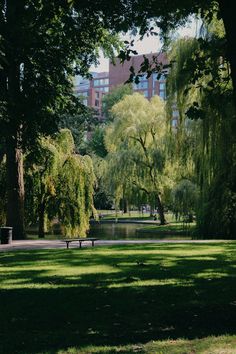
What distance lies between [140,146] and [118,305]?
1244 inches

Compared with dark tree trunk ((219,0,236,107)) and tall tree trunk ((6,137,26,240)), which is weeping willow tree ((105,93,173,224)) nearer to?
tall tree trunk ((6,137,26,240))

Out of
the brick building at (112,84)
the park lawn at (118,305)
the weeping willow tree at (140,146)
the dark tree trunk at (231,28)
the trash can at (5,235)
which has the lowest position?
the park lawn at (118,305)

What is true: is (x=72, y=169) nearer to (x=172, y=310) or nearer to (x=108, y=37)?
(x=108, y=37)

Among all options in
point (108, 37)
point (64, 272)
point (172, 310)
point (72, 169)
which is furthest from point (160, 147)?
point (172, 310)

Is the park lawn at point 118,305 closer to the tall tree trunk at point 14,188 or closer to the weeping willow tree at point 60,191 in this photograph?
the tall tree trunk at point 14,188

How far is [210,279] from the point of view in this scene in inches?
351

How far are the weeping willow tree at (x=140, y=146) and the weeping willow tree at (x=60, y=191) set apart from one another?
13268 mm

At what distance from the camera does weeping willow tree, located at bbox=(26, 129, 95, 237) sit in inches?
883

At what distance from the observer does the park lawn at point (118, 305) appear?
498cm

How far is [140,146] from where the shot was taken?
38.0m

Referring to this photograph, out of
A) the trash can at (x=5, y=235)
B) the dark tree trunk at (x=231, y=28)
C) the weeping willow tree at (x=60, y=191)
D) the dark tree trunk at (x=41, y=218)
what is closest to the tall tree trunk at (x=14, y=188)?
the trash can at (x=5, y=235)

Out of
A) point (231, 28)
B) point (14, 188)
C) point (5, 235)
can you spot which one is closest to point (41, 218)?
point (14, 188)

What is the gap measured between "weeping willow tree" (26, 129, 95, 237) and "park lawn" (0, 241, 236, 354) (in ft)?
34.9

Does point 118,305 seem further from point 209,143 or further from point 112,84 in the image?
point 112,84
